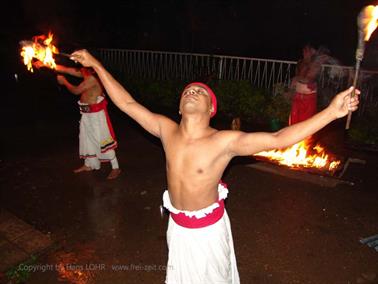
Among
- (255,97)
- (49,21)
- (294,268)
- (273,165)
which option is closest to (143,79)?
(255,97)

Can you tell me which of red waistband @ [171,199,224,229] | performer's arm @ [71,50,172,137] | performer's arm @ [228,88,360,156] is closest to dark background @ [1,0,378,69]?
performer's arm @ [71,50,172,137]

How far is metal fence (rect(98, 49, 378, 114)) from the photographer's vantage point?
916cm

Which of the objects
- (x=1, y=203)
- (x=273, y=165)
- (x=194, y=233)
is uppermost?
(x=194, y=233)

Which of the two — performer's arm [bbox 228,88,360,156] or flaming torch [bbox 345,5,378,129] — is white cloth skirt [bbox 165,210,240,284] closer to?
performer's arm [bbox 228,88,360,156]

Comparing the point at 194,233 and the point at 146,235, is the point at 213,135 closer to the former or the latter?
the point at 194,233

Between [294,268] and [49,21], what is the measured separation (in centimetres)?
1637

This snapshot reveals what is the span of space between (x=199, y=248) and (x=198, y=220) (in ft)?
0.80

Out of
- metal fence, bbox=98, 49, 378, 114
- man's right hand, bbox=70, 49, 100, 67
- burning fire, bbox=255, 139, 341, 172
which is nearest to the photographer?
man's right hand, bbox=70, 49, 100, 67

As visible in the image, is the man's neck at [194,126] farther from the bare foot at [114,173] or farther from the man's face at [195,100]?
the bare foot at [114,173]

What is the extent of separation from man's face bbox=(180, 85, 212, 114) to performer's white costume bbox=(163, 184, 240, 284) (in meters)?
0.89

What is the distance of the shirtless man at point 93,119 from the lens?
255 inches

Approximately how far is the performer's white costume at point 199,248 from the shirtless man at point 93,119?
13.0 ft

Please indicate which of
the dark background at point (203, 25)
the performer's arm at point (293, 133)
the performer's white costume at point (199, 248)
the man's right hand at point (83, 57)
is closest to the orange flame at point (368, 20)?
the performer's arm at point (293, 133)

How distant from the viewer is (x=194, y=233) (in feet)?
9.77
